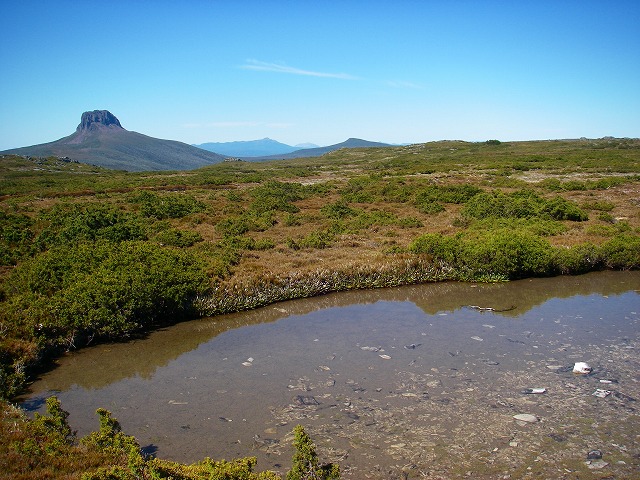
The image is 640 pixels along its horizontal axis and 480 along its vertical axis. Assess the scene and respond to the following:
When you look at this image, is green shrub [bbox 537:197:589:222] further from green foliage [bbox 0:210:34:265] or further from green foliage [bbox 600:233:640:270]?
green foliage [bbox 0:210:34:265]

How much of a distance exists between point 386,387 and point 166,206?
74.6 feet

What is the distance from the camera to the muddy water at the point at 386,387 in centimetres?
732

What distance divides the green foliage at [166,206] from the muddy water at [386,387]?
15.2 m

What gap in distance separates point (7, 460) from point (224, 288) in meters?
8.78

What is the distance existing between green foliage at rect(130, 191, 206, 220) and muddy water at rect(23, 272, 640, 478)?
1521 centimetres

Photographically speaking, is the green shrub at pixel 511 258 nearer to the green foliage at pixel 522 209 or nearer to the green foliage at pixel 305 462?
the green foliage at pixel 522 209

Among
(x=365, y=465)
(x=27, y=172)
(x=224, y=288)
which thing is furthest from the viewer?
(x=27, y=172)

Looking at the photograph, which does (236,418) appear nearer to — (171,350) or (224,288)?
(171,350)

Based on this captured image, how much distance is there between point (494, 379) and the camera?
9695 mm

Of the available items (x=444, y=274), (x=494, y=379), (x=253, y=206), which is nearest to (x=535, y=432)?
(x=494, y=379)

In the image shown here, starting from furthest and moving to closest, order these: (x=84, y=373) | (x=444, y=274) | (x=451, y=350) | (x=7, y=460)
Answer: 1. (x=444, y=274)
2. (x=451, y=350)
3. (x=84, y=373)
4. (x=7, y=460)

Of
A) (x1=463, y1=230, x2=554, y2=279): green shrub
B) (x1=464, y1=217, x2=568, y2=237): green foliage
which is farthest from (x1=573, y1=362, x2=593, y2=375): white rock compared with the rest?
(x1=464, y1=217, x2=568, y2=237): green foliage

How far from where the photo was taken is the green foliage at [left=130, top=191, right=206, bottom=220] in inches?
1096

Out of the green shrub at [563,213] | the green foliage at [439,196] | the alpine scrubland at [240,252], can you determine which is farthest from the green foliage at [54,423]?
the green foliage at [439,196]
